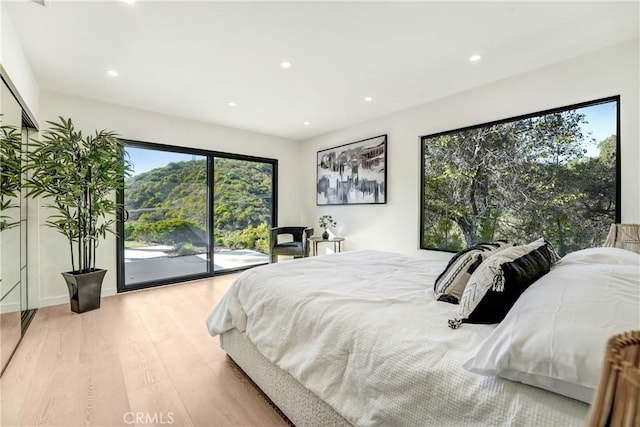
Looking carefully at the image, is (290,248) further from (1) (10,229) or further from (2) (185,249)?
(1) (10,229)

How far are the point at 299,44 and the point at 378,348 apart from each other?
2.31 m

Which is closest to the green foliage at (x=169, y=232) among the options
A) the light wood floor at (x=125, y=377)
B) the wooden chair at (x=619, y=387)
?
the light wood floor at (x=125, y=377)

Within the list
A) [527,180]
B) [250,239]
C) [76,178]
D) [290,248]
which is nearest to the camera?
[527,180]

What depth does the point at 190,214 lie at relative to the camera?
4.34 m

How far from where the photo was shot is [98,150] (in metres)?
2.98

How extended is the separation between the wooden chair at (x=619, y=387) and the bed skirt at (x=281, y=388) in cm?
99

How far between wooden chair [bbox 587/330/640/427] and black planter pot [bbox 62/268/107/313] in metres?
3.95

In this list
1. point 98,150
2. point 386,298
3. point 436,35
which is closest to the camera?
point 386,298

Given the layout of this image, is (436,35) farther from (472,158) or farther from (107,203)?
(107,203)

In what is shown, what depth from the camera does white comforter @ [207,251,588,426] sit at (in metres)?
0.78

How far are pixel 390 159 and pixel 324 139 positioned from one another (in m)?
1.57

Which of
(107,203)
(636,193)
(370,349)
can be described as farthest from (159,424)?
(636,193)

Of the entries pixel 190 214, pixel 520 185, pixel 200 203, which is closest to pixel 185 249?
pixel 190 214

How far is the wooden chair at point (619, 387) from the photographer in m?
0.36
